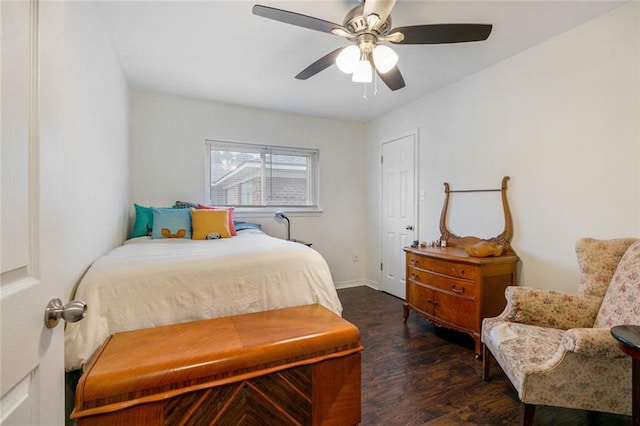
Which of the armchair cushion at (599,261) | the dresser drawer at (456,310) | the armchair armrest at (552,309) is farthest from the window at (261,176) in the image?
the armchair cushion at (599,261)

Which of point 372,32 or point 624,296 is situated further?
point 372,32

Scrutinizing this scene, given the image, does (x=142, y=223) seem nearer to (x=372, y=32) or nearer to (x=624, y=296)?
(x=372, y=32)

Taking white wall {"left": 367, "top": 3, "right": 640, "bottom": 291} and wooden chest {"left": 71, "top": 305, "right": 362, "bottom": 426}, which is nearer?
wooden chest {"left": 71, "top": 305, "right": 362, "bottom": 426}

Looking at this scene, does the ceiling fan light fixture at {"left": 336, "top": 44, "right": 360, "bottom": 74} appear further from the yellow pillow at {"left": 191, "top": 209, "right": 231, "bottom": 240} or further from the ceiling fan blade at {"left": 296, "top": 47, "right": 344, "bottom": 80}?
the yellow pillow at {"left": 191, "top": 209, "right": 231, "bottom": 240}

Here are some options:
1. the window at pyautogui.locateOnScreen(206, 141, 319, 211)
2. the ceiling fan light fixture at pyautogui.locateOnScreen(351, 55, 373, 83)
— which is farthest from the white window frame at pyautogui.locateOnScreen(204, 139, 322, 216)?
the ceiling fan light fixture at pyautogui.locateOnScreen(351, 55, 373, 83)

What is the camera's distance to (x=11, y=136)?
53 centimetres

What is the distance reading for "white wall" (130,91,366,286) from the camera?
10.6ft

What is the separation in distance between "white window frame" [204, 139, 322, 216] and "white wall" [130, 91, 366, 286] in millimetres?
61

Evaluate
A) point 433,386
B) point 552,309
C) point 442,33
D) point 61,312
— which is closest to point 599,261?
point 552,309

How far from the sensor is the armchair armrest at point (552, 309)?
168cm

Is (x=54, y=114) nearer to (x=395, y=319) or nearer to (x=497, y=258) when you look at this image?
(x=497, y=258)

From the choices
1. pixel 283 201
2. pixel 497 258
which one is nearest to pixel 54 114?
pixel 497 258

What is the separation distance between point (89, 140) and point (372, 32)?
1.79 m

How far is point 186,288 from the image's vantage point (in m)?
1.51
